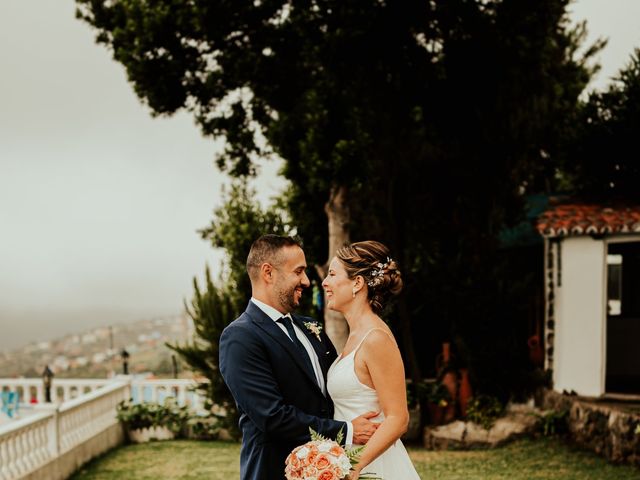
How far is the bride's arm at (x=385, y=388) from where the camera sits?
11.0 ft

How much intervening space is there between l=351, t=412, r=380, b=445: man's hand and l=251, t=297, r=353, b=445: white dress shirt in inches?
1.6

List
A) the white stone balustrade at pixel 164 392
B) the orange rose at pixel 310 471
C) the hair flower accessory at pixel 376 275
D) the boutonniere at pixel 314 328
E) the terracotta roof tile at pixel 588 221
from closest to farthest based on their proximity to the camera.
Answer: the orange rose at pixel 310 471, the hair flower accessory at pixel 376 275, the boutonniere at pixel 314 328, the terracotta roof tile at pixel 588 221, the white stone balustrade at pixel 164 392

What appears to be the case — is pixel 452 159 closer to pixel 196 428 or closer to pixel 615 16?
pixel 196 428

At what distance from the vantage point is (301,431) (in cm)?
327

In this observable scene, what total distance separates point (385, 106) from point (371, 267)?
8.87 meters

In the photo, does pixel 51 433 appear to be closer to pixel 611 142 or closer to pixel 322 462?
pixel 322 462

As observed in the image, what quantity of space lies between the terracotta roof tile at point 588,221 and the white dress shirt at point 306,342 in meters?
7.83

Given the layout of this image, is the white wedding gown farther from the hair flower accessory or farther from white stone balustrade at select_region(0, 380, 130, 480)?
white stone balustrade at select_region(0, 380, 130, 480)

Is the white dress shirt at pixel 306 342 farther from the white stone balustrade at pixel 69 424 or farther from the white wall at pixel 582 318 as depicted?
the white wall at pixel 582 318

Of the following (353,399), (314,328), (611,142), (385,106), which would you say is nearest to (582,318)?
(611,142)

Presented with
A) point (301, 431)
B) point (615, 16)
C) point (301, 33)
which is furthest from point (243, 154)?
point (615, 16)

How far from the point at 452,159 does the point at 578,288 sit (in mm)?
3230

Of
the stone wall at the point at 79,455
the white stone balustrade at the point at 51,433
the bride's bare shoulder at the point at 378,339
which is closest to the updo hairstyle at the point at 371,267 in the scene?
the bride's bare shoulder at the point at 378,339

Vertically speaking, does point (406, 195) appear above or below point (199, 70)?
below
